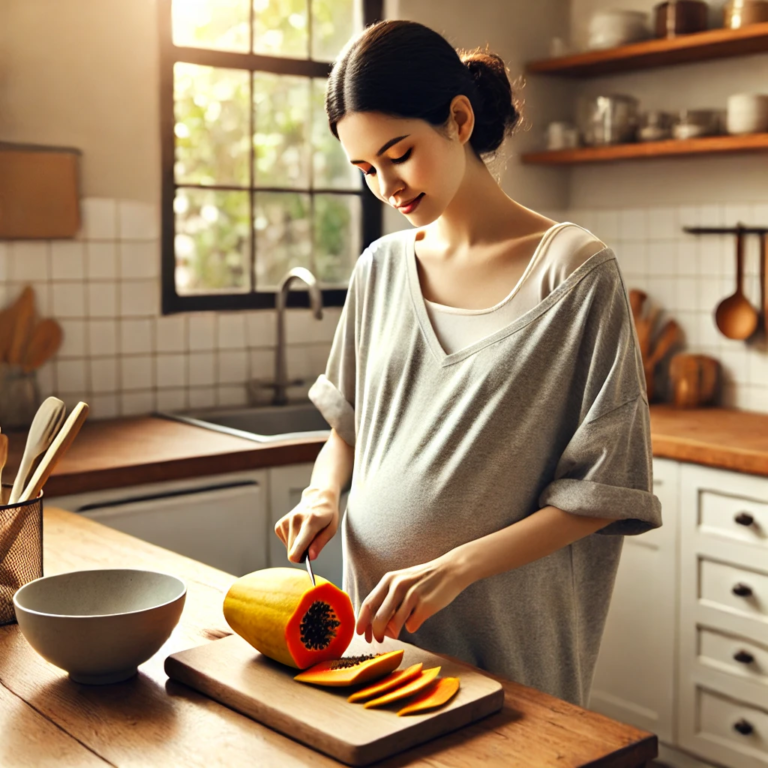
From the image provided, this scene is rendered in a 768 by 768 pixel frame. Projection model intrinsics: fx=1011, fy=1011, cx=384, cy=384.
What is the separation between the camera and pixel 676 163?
3.09m

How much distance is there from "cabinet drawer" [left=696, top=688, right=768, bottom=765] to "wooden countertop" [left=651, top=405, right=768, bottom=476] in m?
0.56

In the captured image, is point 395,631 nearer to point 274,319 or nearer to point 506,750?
point 506,750

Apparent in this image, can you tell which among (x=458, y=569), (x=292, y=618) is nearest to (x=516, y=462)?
(x=458, y=569)

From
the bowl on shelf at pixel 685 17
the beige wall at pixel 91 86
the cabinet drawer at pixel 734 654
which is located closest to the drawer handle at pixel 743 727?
the cabinet drawer at pixel 734 654

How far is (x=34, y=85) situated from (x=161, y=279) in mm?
585

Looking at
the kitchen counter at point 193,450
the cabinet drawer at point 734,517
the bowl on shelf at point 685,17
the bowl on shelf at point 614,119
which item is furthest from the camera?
the bowl on shelf at point 614,119

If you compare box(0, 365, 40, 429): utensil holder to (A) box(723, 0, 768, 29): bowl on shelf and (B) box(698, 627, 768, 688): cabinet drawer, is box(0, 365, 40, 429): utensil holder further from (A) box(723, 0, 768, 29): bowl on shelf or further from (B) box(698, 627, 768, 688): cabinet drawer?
(A) box(723, 0, 768, 29): bowl on shelf

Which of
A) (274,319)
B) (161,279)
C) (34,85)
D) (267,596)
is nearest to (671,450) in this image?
(274,319)

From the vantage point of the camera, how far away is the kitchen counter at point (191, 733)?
83cm

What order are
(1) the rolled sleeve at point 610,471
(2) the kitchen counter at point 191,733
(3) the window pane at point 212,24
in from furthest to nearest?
(3) the window pane at point 212,24 < (1) the rolled sleeve at point 610,471 < (2) the kitchen counter at point 191,733

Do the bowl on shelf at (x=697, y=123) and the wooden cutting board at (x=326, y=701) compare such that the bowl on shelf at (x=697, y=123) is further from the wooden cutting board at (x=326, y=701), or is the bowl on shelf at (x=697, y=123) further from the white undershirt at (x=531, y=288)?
the wooden cutting board at (x=326, y=701)

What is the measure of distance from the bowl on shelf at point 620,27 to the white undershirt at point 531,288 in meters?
1.98

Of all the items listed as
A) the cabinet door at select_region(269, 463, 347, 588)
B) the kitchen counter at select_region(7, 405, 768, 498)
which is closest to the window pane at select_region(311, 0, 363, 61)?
the kitchen counter at select_region(7, 405, 768, 498)

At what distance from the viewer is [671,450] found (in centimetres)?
242
